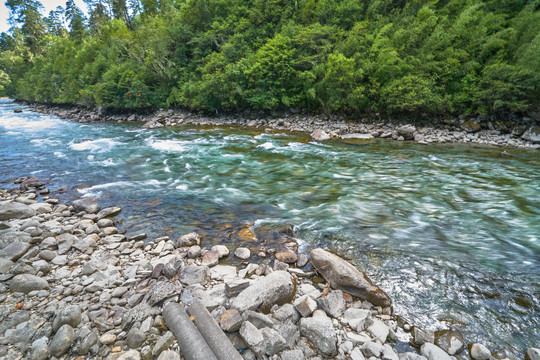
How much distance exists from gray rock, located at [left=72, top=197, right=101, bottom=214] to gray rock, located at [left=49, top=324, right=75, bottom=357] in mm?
3917

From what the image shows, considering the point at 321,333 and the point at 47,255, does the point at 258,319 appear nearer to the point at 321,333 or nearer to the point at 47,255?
the point at 321,333

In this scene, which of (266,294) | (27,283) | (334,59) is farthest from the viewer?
(334,59)

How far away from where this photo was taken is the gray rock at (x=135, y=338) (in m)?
2.38

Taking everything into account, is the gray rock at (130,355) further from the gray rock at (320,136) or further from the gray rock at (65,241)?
the gray rock at (320,136)

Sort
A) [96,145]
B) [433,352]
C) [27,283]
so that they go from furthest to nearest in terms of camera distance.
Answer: [96,145] < [27,283] < [433,352]

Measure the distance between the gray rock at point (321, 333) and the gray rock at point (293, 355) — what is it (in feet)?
0.82

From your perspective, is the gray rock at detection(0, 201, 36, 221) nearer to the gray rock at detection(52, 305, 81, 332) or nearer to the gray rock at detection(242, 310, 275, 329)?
the gray rock at detection(52, 305, 81, 332)

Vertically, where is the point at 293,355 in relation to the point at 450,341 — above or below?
above

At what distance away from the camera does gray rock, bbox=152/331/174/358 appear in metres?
2.26

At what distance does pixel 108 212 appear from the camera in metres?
5.52

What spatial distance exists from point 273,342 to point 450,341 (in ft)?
6.24

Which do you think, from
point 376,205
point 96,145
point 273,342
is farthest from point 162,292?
point 96,145

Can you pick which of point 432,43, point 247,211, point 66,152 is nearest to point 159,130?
point 66,152

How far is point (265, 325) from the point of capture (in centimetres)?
250
